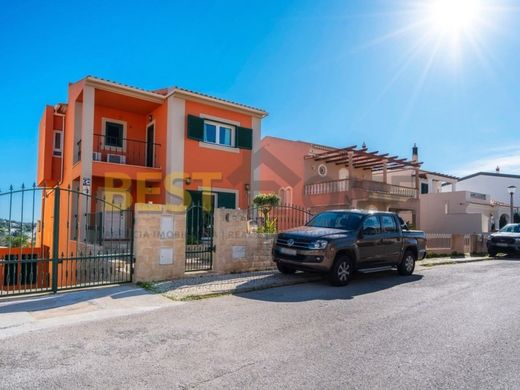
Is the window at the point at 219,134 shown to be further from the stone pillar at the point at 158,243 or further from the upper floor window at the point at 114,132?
the stone pillar at the point at 158,243

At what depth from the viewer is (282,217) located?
1290 centimetres

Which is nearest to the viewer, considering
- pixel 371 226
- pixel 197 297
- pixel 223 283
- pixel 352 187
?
pixel 197 297

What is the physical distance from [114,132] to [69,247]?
540 centimetres

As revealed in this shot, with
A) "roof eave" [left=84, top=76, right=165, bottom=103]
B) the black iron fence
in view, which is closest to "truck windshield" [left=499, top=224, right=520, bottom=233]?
the black iron fence

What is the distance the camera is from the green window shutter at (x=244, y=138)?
57.0ft

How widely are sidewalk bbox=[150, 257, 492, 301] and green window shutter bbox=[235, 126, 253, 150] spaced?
838cm

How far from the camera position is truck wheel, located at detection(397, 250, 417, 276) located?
10.8 metres

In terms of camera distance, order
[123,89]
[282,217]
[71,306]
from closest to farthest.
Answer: [71,306] < [282,217] < [123,89]

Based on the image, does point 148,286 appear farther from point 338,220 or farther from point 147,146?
point 147,146

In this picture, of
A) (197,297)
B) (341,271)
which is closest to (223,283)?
(197,297)

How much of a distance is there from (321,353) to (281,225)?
339 inches

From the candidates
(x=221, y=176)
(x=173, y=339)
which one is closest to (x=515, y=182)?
(x=221, y=176)

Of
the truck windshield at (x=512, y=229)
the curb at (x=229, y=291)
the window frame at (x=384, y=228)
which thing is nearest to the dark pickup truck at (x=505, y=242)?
the truck windshield at (x=512, y=229)

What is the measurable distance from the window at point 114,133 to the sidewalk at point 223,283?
9.47m
